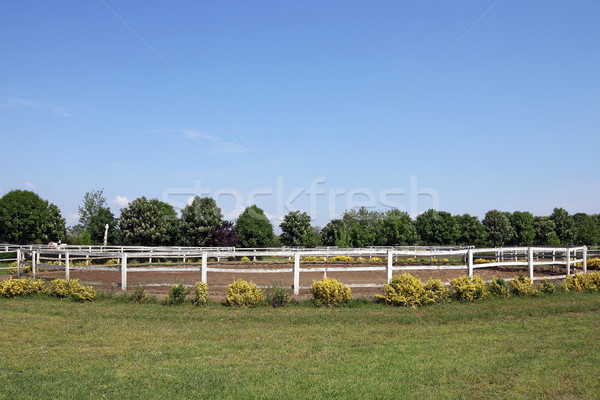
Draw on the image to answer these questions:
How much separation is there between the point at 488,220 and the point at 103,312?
84245 mm

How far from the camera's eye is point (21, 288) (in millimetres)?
13773

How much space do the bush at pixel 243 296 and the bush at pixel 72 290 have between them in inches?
156

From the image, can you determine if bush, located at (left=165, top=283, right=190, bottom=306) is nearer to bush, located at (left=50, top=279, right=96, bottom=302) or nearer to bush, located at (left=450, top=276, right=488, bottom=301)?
bush, located at (left=50, top=279, right=96, bottom=302)

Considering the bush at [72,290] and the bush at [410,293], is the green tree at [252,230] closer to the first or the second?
the bush at [72,290]

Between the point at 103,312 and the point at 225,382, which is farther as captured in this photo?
the point at 103,312

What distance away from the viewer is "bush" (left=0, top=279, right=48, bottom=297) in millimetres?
13734

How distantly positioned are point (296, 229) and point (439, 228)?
25.2m

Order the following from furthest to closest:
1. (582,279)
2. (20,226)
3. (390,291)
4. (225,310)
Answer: (20,226) < (582,279) < (390,291) < (225,310)

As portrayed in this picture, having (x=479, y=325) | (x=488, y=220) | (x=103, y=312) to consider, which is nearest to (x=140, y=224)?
(x=103, y=312)

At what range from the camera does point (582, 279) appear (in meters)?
15.4

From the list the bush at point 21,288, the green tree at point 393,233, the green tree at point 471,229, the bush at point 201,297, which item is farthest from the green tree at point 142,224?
the green tree at point 471,229

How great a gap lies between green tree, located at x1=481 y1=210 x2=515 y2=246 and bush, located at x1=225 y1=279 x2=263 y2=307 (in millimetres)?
78816

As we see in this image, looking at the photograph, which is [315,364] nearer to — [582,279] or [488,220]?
[582,279]

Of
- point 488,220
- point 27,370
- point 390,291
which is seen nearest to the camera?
point 27,370
